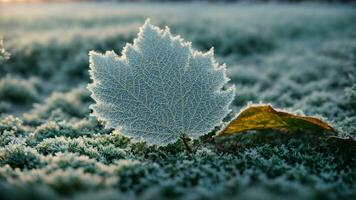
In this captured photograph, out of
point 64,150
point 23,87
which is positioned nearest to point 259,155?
point 64,150

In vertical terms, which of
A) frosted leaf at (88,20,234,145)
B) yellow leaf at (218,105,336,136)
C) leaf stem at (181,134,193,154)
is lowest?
leaf stem at (181,134,193,154)

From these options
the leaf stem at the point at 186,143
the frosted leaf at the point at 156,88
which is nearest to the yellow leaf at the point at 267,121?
the frosted leaf at the point at 156,88

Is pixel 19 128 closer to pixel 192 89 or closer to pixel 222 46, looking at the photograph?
pixel 192 89

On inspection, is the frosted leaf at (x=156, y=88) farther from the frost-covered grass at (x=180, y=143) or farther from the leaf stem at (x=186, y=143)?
the frost-covered grass at (x=180, y=143)

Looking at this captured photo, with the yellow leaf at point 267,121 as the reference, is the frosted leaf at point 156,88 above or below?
above

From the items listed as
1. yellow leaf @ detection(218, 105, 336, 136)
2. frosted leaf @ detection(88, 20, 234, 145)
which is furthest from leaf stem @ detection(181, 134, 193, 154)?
yellow leaf @ detection(218, 105, 336, 136)

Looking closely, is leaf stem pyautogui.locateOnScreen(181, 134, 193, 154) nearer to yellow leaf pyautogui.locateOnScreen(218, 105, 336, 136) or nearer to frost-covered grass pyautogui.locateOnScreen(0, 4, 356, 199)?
frost-covered grass pyautogui.locateOnScreen(0, 4, 356, 199)
